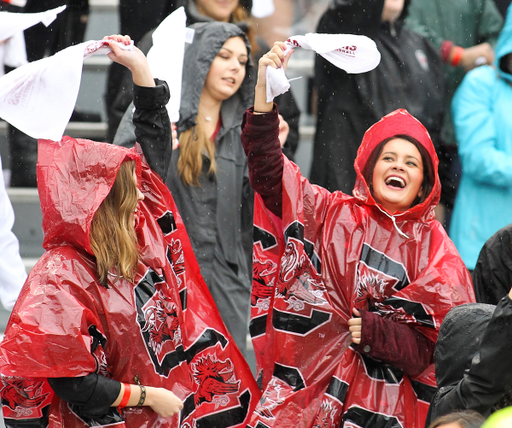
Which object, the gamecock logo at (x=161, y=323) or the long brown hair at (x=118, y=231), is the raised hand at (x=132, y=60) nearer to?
the long brown hair at (x=118, y=231)

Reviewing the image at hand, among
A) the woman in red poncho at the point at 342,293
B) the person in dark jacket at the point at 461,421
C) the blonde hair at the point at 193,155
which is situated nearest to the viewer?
the person in dark jacket at the point at 461,421

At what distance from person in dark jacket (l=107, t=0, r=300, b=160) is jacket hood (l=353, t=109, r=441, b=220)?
4.09ft

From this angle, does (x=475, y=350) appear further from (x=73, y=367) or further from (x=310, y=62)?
(x=310, y=62)

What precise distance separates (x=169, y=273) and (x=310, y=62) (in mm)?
3122

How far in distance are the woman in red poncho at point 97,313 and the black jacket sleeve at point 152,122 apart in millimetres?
129

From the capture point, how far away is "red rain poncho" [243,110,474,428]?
282 centimetres

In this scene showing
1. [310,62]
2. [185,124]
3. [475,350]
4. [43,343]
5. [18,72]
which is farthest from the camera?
[310,62]

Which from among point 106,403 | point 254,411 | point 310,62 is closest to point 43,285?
point 106,403

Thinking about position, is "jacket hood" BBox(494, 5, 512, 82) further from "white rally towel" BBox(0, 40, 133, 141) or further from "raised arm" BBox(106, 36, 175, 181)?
"white rally towel" BBox(0, 40, 133, 141)

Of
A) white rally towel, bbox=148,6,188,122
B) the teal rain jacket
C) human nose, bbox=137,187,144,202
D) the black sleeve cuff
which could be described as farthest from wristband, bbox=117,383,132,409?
the teal rain jacket

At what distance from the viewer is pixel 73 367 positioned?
2.41 meters

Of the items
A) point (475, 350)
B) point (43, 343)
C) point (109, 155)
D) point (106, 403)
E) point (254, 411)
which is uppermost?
point (109, 155)

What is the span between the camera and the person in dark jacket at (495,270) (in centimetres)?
290

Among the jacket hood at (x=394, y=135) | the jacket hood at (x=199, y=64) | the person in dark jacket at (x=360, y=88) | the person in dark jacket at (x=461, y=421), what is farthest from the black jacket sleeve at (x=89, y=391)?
the person in dark jacket at (x=360, y=88)
